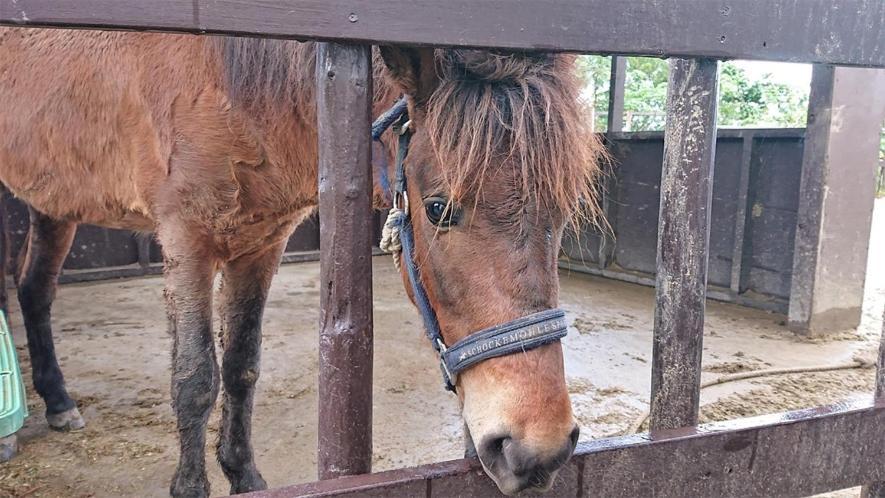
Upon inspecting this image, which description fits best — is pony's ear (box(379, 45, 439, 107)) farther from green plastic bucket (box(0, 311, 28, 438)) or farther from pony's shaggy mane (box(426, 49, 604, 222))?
green plastic bucket (box(0, 311, 28, 438))

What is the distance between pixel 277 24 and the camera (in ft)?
3.07

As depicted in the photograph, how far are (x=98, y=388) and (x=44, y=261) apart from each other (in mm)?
799

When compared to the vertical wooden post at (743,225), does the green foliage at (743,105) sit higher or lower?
higher

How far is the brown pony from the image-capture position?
3.89 feet

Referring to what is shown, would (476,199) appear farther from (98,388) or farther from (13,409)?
(98,388)

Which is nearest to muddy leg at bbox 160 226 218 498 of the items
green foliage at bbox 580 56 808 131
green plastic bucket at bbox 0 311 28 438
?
green plastic bucket at bbox 0 311 28 438

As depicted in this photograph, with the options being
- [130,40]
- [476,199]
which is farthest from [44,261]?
[476,199]

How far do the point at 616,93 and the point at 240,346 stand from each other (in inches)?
213

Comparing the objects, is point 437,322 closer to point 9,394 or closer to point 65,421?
point 9,394

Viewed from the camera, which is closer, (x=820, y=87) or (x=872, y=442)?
(x=872, y=442)

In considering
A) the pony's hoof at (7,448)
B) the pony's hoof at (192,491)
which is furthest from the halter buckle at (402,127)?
the pony's hoof at (7,448)

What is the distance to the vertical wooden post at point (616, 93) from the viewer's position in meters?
6.57

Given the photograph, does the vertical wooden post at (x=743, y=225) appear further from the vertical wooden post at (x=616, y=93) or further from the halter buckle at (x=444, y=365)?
the halter buckle at (x=444, y=365)

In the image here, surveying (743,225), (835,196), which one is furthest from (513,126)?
(743,225)
